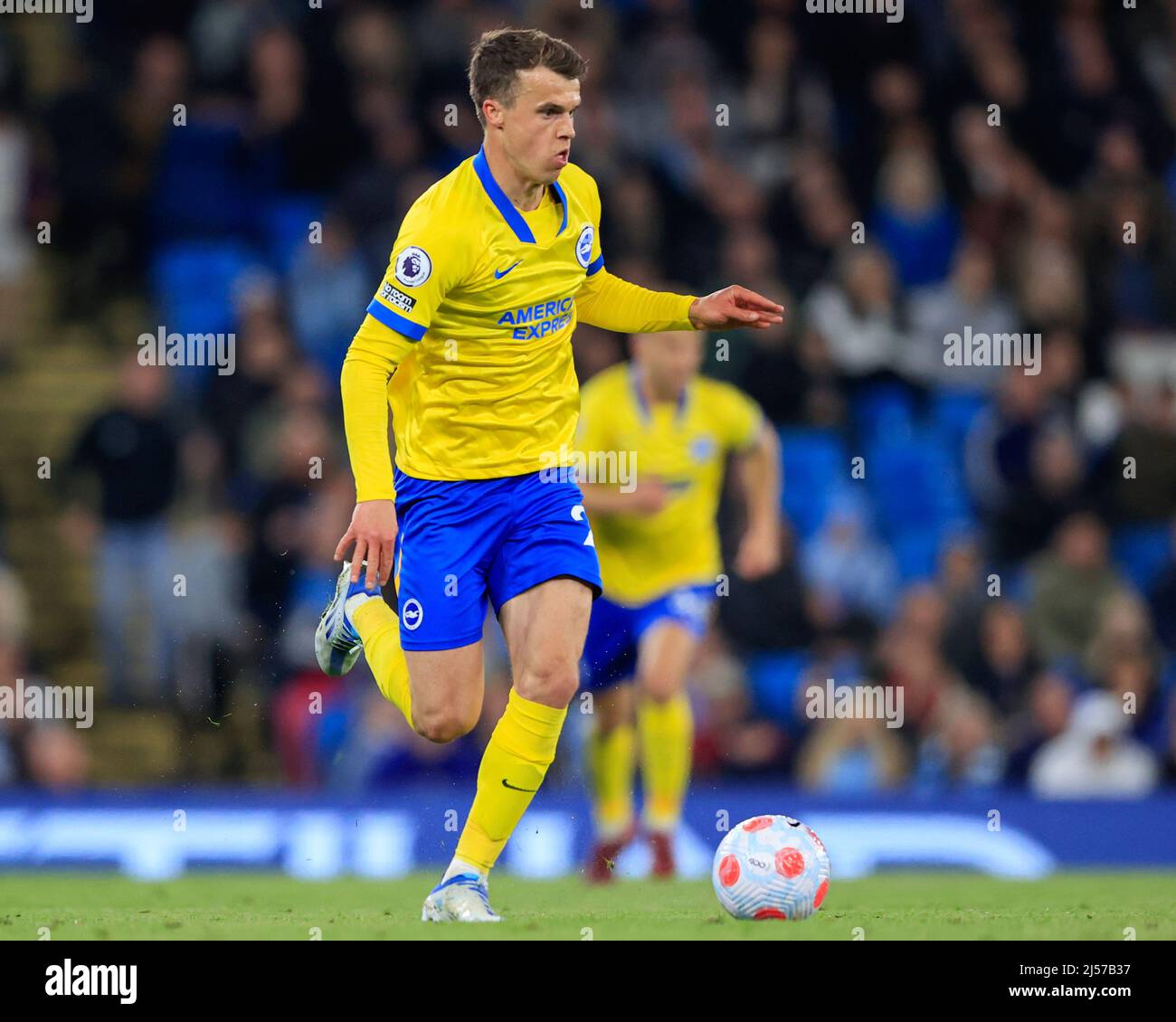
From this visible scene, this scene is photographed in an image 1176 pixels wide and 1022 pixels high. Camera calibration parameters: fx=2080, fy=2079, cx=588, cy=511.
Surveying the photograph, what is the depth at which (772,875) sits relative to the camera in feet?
20.7

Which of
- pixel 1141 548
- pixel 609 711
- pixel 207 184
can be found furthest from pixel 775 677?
pixel 207 184

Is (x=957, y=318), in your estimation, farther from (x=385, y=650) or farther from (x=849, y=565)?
(x=385, y=650)

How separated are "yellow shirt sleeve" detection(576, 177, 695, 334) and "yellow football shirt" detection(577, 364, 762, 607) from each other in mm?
2504

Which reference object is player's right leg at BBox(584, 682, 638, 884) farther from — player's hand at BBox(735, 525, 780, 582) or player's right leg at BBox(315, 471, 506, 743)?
player's right leg at BBox(315, 471, 506, 743)

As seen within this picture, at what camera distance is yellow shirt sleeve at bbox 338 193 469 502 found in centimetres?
628

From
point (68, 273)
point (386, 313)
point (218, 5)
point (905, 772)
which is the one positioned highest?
point (218, 5)

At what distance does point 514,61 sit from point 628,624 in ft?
12.1

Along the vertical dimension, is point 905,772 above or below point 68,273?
below

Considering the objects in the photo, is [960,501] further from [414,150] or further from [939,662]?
[414,150]

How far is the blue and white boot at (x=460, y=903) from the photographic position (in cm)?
617

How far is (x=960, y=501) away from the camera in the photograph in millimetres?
Answer: 13156

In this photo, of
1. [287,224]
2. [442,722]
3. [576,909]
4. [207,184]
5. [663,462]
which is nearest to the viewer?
[442,722]
